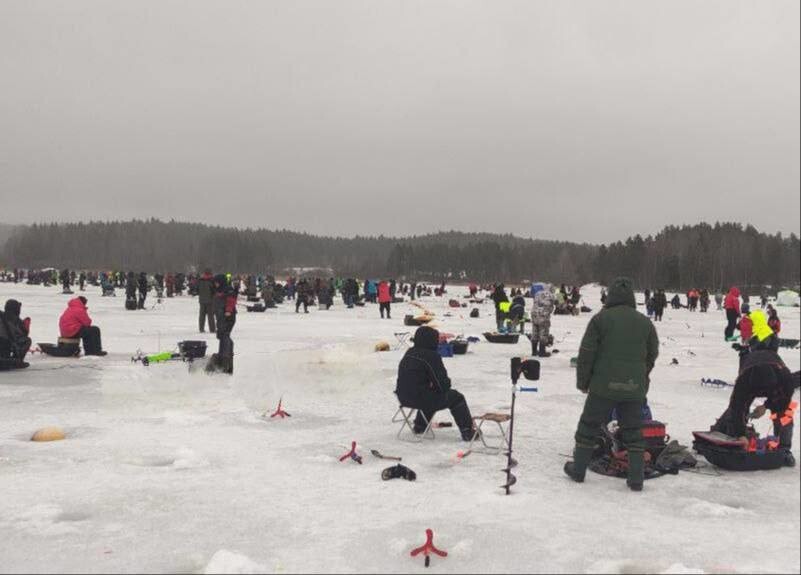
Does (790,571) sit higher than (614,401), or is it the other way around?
(614,401)

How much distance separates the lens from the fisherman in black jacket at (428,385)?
7.31 meters

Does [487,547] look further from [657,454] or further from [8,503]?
[8,503]

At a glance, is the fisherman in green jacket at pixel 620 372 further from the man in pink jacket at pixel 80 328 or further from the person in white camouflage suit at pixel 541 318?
the man in pink jacket at pixel 80 328

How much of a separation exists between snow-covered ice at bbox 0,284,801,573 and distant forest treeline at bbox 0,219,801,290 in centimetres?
10074

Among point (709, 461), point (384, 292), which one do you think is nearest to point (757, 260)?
point (384, 292)

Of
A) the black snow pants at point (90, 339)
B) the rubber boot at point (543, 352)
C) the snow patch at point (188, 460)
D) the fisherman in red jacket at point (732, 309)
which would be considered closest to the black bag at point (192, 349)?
the black snow pants at point (90, 339)

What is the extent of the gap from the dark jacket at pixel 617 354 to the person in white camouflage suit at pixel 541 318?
8.67m

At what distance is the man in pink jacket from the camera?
13500 mm

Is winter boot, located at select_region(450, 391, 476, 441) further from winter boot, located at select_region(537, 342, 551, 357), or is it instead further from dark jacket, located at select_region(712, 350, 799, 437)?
winter boot, located at select_region(537, 342, 551, 357)

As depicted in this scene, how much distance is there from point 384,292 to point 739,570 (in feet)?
77.0

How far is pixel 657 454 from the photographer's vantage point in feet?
21.0

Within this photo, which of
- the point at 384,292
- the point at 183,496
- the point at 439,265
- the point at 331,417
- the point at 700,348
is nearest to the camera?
the point at 183,496

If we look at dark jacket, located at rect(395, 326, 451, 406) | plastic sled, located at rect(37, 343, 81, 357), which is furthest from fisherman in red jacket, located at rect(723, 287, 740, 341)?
plastic sled, located at rect(37, 343, 81, 357)

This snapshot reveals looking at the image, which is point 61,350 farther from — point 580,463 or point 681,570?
point 681,570
